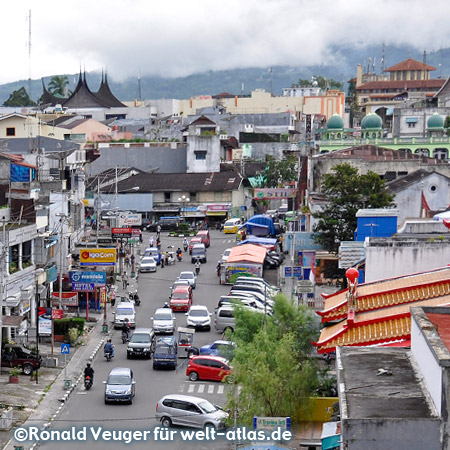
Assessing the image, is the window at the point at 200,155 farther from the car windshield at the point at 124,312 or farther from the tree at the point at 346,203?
the car windshield at the point at 124,312

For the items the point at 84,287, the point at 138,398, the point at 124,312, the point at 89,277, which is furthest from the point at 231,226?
the point at 138,398

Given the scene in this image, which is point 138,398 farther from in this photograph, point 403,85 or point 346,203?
point 403,85

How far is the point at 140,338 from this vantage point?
164 ft

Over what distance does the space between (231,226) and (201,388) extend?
55898mm

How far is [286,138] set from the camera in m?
152

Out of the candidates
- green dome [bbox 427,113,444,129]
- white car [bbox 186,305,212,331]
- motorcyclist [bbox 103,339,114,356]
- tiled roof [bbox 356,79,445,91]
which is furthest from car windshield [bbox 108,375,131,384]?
tiled roof [bbox 356,79,445,91]

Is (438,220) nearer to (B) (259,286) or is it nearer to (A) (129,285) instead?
(B) (259,286)

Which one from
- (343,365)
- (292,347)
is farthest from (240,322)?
(343,365)

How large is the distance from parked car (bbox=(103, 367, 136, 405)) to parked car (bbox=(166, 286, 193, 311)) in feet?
66.9

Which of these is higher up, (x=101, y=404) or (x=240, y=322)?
(x=240, y=322)

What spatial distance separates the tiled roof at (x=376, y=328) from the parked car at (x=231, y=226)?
63.8 m

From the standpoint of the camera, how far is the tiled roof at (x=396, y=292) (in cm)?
3356

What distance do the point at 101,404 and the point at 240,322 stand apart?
20.1 feet

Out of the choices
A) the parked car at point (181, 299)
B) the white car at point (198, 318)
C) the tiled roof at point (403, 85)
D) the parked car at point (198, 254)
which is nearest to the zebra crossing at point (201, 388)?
the white car at point (198, 318)
